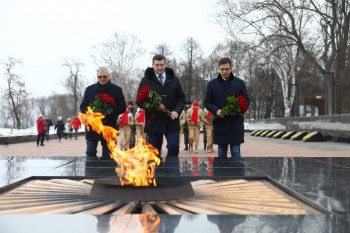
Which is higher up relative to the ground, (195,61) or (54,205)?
(195,61)

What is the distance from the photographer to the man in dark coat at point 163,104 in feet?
19.6

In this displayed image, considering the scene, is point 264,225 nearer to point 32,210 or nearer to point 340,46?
point 32,210

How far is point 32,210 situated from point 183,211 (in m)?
1.04

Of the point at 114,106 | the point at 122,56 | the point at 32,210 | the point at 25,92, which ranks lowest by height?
the point at 32,210

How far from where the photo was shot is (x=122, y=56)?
47469 mm

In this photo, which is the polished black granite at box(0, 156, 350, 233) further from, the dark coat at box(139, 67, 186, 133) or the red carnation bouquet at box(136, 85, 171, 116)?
the red carnation bouquet at box(136, 85, 171, 116)

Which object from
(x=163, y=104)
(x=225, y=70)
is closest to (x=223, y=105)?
(x=225, y=70)

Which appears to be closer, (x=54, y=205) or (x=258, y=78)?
(x=54, y=205)

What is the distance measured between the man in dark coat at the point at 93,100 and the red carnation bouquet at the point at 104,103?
0.13 meters

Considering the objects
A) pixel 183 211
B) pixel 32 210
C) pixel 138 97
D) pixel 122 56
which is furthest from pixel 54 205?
pixel 122 56

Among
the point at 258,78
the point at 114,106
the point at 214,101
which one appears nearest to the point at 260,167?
the point at 214,101

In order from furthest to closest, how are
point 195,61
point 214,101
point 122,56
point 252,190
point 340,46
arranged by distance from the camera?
1. point 195,61
2. point 122,56
3. point 340,46
4. point 214,101
5. point 252,190

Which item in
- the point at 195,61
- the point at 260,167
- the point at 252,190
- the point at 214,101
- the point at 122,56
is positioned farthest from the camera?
the point at 195,61

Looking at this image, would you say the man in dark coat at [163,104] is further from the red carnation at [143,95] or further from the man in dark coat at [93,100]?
the man in dark coat at [93,100]
